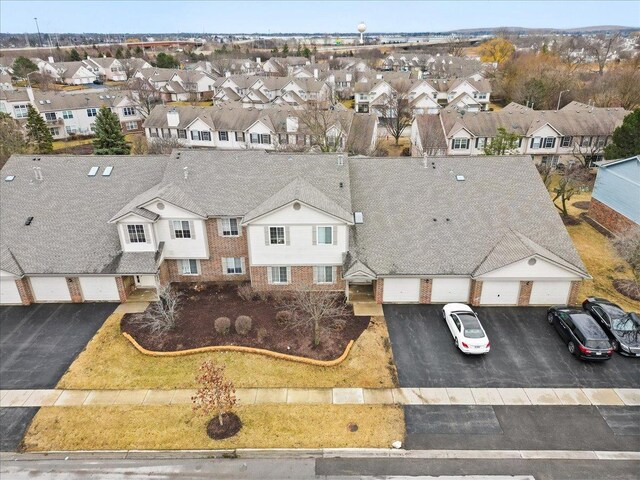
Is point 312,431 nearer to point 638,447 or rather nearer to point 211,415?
point 211,415

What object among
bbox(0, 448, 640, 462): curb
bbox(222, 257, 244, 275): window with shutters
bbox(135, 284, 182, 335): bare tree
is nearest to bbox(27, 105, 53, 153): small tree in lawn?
bbox(135, 284, 182, 335): bare tree

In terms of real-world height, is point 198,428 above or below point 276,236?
below

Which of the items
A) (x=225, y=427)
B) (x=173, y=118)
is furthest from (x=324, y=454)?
(x=173, y=118)

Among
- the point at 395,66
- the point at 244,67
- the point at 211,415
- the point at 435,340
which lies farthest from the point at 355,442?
the point at 395,66

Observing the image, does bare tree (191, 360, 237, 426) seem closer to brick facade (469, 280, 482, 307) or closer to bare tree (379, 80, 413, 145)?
brick facade (469, 280, 482, 307)

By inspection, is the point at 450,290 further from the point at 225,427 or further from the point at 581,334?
the point at 225,427

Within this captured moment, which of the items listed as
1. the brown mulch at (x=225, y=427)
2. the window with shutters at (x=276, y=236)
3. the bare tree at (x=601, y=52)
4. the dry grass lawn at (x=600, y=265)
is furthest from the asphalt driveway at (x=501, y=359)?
the bare tree at (x=601, y=52)

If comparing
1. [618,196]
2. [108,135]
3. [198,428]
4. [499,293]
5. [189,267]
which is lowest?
[198,428]

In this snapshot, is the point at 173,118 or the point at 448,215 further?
the point at 173,118
